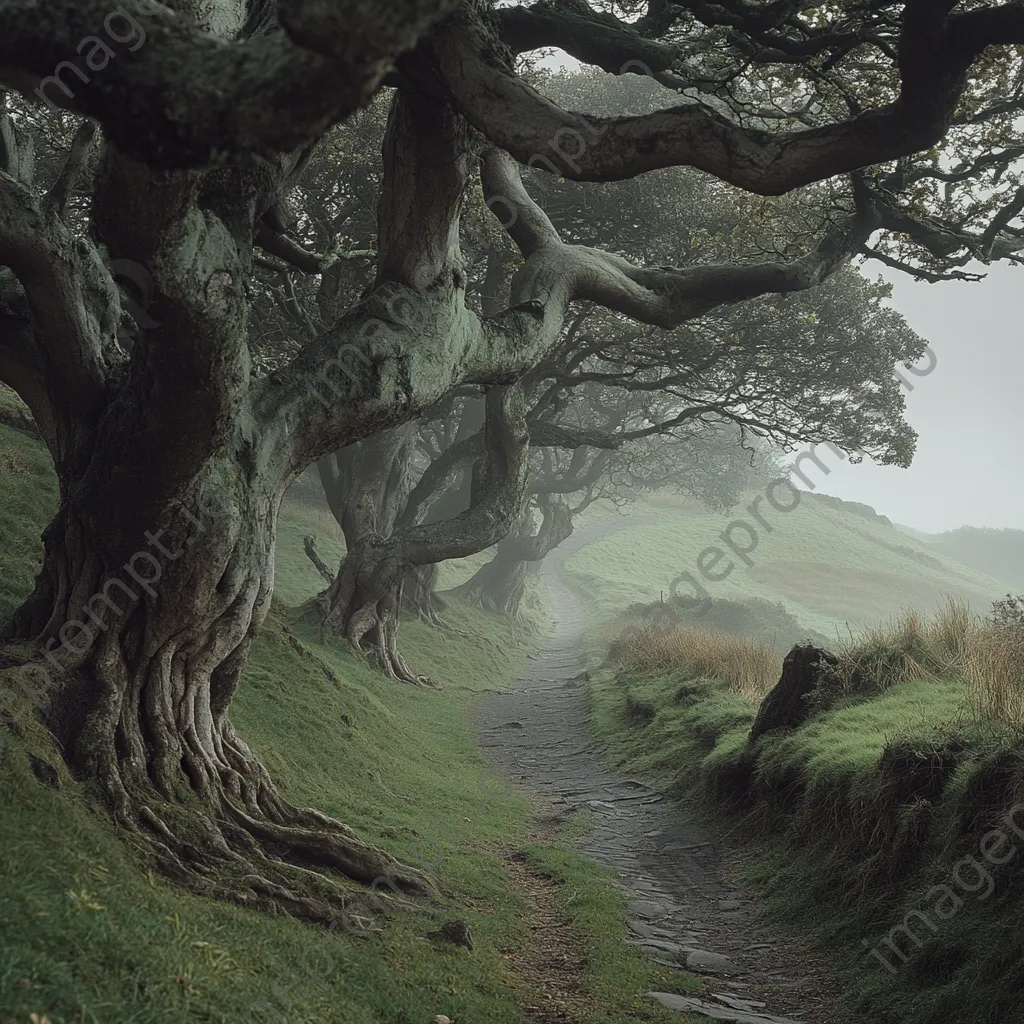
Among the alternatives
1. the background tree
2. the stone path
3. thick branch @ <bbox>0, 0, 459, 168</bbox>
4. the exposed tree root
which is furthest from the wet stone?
thick branch @ <bbox>0, 0, 459, 168</bbox>

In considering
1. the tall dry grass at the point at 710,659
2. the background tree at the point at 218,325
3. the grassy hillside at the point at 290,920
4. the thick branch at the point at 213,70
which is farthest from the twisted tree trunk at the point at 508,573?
the thick branch at the point at 213,70

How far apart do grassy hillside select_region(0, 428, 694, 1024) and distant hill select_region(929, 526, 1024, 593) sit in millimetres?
140282

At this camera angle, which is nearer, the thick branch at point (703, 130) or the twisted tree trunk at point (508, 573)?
the thick branch at point (703, 130)

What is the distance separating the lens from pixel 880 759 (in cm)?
870

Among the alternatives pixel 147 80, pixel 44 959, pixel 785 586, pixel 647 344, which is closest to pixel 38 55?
pixel 147 80

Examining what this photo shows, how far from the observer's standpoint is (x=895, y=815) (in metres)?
8.10

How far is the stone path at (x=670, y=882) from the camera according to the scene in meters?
6.82

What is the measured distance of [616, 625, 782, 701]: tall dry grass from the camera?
17203 millimetres

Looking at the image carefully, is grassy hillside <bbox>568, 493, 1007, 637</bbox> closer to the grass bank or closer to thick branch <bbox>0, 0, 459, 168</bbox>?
the grass bank

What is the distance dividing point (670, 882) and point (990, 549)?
157759mm

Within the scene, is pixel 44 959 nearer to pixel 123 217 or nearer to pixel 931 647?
pixel 123 217

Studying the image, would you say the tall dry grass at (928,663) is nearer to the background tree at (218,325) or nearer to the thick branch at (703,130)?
the thick branch at (703,130)

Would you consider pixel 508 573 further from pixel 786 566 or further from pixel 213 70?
pixel 786 566

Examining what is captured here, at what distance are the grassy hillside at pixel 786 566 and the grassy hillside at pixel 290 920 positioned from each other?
39.8 meters
